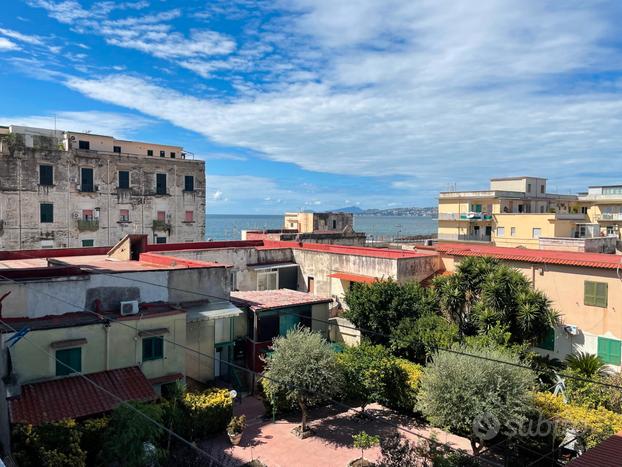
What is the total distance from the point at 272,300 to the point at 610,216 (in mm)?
56357

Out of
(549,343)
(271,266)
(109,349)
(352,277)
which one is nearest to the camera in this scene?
(109,349)

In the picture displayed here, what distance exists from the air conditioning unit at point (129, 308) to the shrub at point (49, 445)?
182 inches

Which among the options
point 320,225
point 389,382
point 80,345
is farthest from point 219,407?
point 320,225

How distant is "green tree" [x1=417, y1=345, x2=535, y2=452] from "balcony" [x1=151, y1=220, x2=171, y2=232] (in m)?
33.3

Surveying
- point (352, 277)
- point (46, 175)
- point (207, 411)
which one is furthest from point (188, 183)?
point (207, 411)

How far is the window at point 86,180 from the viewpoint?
127 feet

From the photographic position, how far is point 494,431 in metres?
15.7

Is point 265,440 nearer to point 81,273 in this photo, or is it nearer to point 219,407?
point 219,407

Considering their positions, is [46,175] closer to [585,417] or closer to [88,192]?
[88,192]

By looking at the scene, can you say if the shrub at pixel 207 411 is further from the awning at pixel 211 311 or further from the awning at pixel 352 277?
the awning at pixel 352 277

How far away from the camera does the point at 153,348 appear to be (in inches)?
708

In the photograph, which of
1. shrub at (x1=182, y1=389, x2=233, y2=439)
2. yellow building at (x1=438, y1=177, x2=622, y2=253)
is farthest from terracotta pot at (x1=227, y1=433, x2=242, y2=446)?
yellow building at (x1=438, y1=177, x2=622, y2=253)

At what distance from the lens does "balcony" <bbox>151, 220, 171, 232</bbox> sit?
4303cm

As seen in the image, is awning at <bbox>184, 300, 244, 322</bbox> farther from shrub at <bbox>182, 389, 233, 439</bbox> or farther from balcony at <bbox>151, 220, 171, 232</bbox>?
balcony at <bbox>151, 220, 171, 232</bbox>
